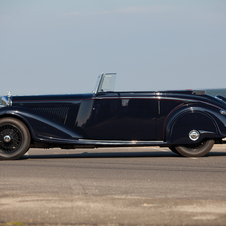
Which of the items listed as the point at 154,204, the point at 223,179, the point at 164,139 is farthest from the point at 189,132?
the point at 154,204

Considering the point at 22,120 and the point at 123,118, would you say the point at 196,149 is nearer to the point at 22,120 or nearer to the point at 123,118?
the point at 123,118

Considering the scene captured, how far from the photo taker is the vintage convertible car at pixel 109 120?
30.9ft

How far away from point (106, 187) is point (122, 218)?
5.89ft

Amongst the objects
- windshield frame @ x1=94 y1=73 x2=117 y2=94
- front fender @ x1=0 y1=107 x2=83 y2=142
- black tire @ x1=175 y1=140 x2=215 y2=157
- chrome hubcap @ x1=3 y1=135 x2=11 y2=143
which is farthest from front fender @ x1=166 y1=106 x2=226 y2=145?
chrome hubcap @ x1=3 y1=135 x2=11 y2=143

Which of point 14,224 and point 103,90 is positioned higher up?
point 103,90

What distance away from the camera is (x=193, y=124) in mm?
9672

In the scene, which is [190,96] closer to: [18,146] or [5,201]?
[18,146]

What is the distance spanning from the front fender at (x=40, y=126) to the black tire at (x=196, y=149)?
235 centimetres

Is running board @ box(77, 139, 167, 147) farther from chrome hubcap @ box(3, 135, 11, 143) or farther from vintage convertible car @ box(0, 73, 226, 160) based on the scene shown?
→ chrome hubcap @ box(3, 135, 11, 143)

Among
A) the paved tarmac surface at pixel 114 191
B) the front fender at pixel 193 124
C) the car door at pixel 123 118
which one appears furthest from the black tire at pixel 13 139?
the front fender at pixel 193 124

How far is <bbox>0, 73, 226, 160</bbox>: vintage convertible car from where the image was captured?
9422mm

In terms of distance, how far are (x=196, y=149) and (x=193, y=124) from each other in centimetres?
64

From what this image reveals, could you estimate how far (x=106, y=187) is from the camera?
6.23m

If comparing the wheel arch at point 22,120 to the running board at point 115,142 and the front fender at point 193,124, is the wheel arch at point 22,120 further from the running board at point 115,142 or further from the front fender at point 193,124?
the front fender at point 193,124
